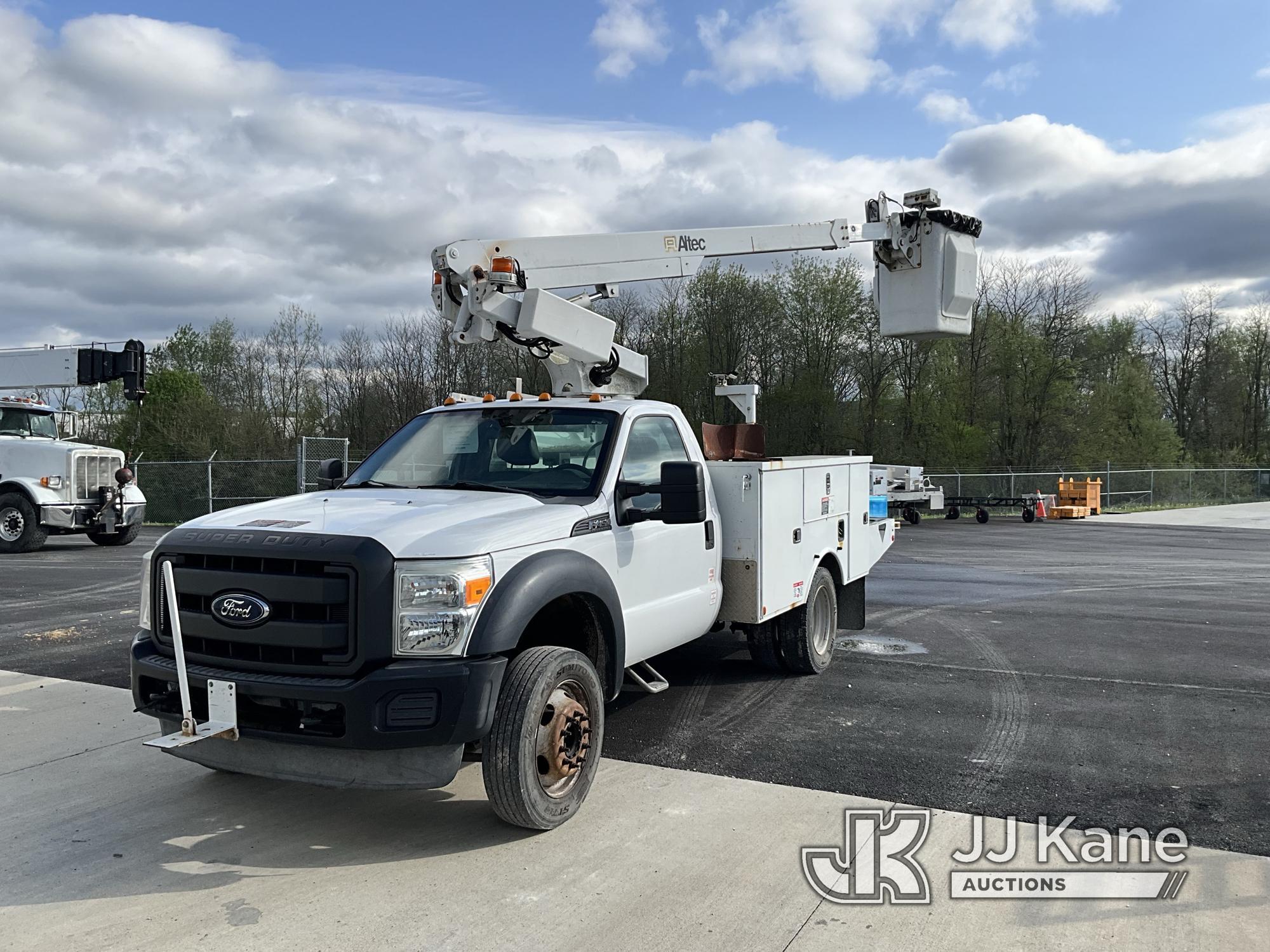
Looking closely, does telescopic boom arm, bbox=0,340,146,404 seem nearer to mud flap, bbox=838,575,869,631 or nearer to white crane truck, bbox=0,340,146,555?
white crane truck, bbox=0,340,146,555

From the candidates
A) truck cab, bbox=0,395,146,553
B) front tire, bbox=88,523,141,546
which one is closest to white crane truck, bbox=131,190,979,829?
truck cab, bbox=0,395,146,553

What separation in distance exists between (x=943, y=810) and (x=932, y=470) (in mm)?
38303

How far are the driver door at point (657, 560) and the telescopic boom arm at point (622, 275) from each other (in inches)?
57.9

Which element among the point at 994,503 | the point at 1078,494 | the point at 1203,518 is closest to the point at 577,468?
the point at 994,503

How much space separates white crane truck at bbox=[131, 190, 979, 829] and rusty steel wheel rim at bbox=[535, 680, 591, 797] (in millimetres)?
11

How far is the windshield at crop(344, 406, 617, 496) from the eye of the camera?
17.6 ft

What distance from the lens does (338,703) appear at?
12.8 ft

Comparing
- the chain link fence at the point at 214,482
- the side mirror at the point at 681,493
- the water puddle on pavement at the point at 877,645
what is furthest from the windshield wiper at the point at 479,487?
the chain link fence at the point at 214,482

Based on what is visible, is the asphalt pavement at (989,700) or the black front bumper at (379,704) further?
the asphalt pavement at (989,700)

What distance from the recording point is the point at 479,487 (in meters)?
5.33

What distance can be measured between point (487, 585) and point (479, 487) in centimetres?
124

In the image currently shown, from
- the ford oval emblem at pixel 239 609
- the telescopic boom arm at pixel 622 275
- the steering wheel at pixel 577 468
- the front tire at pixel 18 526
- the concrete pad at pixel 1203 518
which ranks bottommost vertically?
the concrete pad at pixel 1203 518

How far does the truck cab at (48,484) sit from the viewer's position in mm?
17969

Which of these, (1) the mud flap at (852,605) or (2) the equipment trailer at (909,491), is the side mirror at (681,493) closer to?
(1) the mud flap at (852,605)
